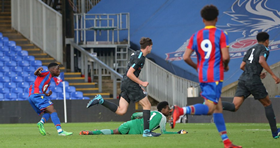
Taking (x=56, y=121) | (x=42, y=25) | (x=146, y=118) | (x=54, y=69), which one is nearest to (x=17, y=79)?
(x=42, y=25)

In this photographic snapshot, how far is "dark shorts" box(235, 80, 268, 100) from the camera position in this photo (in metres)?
8.70

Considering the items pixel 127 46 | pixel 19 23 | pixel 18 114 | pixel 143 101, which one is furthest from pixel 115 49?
pixel 143 101

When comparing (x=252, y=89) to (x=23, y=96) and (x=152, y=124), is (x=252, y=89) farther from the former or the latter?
(x=23, y=96)

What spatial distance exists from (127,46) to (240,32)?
566 centimetres

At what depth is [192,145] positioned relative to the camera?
23.6 feet

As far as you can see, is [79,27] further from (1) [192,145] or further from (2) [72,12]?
(1) [192,145]

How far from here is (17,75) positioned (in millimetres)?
22703

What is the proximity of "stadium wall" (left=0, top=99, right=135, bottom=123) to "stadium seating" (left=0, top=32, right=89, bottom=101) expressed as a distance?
1285mm

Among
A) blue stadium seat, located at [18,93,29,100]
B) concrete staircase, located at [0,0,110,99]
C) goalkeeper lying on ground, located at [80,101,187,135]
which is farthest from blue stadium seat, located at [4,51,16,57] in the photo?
goalkeeper lying on ground, located at [80,101,187,135]

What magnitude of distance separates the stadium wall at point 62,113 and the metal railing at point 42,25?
526 centimetres

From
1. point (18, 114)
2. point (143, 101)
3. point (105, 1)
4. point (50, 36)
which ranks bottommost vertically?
point (18, 114)

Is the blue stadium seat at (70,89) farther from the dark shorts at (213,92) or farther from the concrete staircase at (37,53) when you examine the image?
the dark shorts at (213,92)

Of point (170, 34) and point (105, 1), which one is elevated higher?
point (105, 1)

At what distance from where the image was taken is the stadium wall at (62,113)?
785 inches
